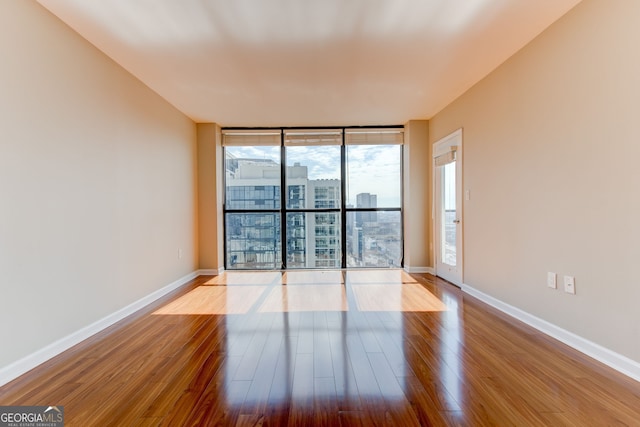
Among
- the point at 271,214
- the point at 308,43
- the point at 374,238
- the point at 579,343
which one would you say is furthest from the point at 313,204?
the point at 579,343

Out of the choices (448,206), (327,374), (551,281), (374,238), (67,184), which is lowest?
(327,374)

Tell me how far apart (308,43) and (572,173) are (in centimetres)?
223

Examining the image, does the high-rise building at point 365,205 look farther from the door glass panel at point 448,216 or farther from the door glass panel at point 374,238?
the door glass panel at point 448,216

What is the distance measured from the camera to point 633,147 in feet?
5.60

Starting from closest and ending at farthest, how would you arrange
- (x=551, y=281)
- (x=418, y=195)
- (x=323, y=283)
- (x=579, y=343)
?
(x=579, y=343) → (x=551, y=281) → (x=323, y=283) → (x=418, y=195)

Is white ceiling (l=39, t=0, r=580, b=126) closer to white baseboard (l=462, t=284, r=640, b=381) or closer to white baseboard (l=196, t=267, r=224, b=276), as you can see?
white baseboard (l=462, t=284, r=640, b=381)

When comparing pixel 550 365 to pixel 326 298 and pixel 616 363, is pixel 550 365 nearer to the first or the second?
pixel 616 363

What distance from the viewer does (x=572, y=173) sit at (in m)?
2.09

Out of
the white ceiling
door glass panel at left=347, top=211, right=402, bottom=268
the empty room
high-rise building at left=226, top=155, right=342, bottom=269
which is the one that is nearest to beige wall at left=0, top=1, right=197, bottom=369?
the empty room

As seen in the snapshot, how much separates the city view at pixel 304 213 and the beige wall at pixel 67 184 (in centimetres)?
158

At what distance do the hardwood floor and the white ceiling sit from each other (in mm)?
2361

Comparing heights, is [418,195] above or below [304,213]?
above

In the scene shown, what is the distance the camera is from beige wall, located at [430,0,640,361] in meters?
1.75

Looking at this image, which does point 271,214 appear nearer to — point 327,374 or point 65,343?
point 65,343
